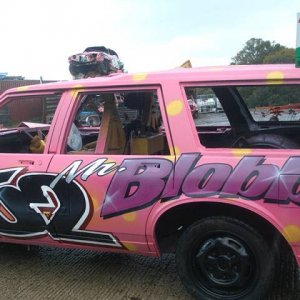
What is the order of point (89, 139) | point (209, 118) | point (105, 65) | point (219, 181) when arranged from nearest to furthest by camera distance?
point (219, 181)
point (209, 118)
point (89, 139)
point (105, 65)

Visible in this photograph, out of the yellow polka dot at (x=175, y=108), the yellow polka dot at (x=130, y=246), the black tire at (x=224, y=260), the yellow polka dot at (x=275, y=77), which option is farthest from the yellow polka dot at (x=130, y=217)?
the yellow polka dot at (x=275, y=77)

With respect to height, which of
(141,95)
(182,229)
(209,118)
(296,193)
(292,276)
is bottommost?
(292,276)

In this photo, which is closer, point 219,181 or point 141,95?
point 219,181

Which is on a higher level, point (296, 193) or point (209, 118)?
point (209, 118)

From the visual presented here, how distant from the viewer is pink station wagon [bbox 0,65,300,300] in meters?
→ 3.17

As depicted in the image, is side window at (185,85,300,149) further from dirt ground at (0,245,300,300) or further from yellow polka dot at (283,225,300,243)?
dirt ground at (0,245,300,300)

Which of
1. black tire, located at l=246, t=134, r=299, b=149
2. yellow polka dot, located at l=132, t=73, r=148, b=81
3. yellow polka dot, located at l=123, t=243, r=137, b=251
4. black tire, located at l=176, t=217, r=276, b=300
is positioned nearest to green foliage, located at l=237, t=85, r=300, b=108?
black tire, located at l=246, t=134, r=299, b=149

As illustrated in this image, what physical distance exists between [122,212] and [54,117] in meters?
1.00

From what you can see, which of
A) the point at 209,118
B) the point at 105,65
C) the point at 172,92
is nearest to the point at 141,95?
the point at 172,92

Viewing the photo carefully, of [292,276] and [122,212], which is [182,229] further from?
[292,276]

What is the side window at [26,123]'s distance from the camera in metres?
4.14

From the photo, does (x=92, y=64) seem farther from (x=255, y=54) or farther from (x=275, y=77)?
(x=255, y=54)

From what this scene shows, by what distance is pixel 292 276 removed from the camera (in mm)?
3926

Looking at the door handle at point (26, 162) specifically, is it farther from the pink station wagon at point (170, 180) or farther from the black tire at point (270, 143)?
the black tire at point (270, 143)
